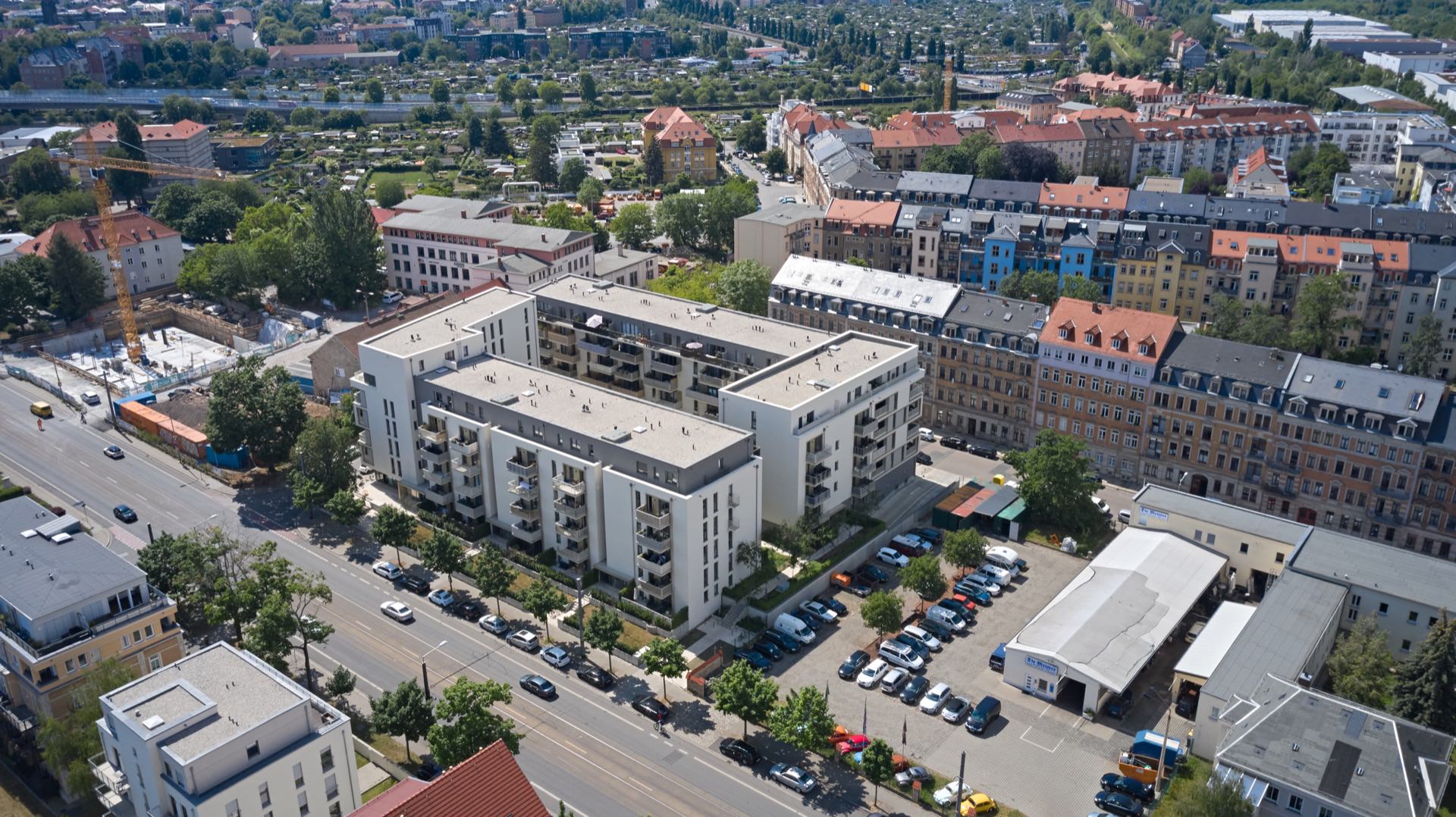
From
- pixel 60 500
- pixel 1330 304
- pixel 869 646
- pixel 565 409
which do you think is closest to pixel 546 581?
pixel 565 409

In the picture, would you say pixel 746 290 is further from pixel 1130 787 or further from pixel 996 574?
pixel 1130 787

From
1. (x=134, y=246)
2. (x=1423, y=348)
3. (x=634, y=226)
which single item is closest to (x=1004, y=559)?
(x=1423, y=348)

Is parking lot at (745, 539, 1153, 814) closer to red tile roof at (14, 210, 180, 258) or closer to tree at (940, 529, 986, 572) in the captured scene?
tree at (940, 529, 986, 572)

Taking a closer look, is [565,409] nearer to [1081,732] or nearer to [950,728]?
[950,728]

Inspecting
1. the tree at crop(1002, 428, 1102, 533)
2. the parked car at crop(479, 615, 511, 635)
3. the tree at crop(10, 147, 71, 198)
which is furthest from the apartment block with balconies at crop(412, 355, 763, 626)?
the tree at crop(10, 147, 71, 198)

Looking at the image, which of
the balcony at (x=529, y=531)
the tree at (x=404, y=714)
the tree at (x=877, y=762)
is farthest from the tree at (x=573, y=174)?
the tree at (x=877, y=762)
